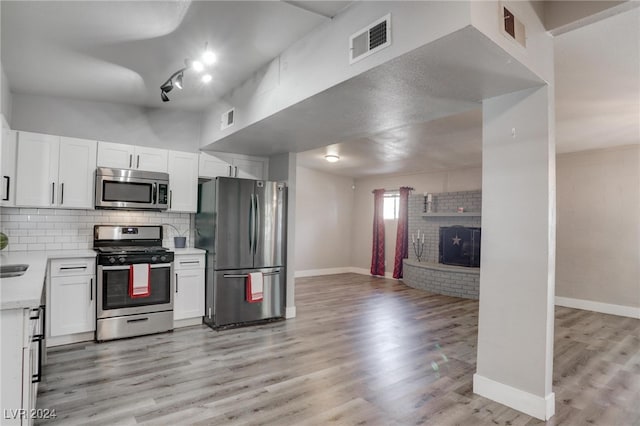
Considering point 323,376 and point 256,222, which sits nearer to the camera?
point 323,376

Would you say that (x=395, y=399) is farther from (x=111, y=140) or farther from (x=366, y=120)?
(x=111, y=140)

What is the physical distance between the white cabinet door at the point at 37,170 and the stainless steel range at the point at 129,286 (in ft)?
2.15

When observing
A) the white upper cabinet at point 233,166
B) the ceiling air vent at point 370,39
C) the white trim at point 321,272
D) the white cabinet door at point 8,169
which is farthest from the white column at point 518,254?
the white trim at point 321,272

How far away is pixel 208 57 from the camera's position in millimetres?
3006

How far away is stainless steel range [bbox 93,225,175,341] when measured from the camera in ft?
12.6

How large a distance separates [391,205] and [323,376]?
6269mm

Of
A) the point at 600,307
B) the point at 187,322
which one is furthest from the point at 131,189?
the point at 600,307

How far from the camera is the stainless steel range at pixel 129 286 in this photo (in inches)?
152

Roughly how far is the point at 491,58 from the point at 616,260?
16.9 ft

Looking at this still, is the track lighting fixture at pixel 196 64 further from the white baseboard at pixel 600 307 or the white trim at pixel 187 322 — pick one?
the white baseboard at pixel 600 307

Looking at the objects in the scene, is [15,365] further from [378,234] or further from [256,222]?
[378,234]

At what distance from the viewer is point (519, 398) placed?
102 inches

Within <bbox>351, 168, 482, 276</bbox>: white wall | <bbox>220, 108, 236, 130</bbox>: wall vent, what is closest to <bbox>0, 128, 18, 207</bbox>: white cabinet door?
<bbox>220, 108, 236, 130</bbox>: wall vent

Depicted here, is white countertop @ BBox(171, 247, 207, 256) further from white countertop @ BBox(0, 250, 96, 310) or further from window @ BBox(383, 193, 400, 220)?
window @ BBox(383, 193, 400, 220)
